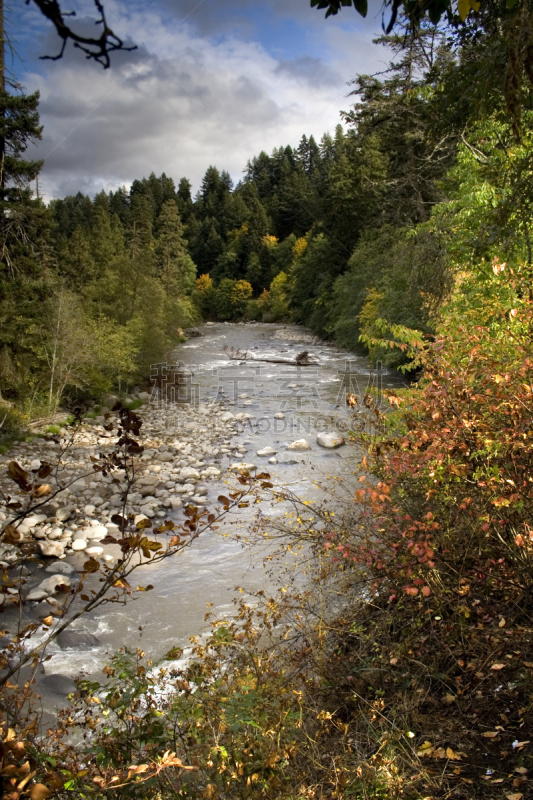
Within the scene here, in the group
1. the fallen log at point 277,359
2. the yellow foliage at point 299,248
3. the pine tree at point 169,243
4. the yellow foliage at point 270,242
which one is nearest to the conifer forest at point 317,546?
the fallen log at point 277,359

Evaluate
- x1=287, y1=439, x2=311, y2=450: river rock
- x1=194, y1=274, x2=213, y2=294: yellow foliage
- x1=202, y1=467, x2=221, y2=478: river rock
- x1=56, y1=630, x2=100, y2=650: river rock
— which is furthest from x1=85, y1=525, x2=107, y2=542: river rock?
x1=194, y1=274, x2=213, y2=294: yellow foliage

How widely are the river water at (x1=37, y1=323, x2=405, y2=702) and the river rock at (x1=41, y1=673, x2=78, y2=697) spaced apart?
0.13 meters

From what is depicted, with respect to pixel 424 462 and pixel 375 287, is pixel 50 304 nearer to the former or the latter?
pixel 424 462

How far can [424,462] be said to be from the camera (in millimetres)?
4051

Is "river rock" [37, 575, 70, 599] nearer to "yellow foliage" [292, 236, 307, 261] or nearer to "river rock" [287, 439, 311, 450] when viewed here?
"river rock" [287, 439, 311, 450]

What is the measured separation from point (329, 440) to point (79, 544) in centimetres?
644

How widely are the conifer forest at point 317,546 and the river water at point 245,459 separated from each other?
165mm

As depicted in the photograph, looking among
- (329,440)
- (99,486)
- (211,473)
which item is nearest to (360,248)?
(329,440)

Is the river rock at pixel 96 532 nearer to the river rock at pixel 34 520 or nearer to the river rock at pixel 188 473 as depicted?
the river rock at pixel 34 520

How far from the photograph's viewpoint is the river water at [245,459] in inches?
249

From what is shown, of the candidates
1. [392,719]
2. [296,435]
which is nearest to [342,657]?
[392,719]

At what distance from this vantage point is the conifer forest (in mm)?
2574

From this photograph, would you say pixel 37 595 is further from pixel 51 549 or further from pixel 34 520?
pixel 34 520

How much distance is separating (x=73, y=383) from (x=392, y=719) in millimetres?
13736
